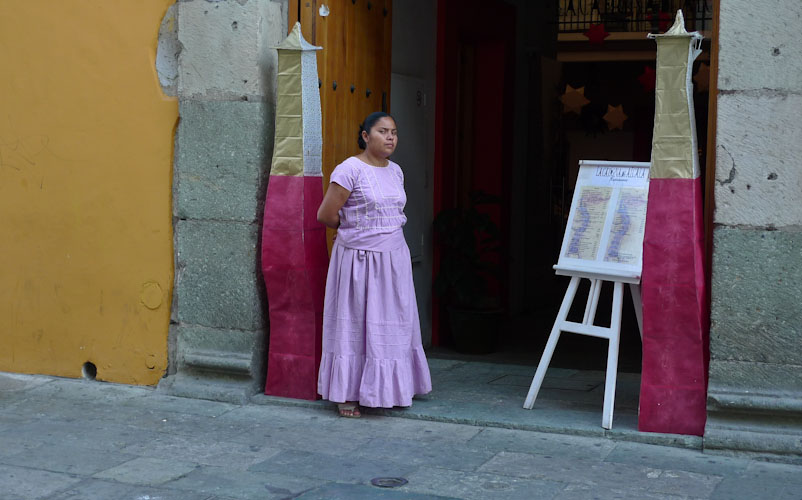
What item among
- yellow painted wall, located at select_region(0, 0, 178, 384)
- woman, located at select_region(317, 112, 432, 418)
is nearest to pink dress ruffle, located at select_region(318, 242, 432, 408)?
woman, located at select_region(317, 112, 432, 418)

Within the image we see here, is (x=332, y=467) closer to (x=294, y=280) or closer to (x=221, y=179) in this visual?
(x=294, y=280)

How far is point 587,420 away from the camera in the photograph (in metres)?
5.37

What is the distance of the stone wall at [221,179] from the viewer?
5895 mm

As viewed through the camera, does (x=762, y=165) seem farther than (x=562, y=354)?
No

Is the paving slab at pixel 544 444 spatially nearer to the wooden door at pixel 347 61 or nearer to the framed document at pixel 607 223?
the framed document at pixel 607 223

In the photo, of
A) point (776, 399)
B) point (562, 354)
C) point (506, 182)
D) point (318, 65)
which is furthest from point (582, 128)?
point (776, 399)

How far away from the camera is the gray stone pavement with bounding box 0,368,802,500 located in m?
4.39

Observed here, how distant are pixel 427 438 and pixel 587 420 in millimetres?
842

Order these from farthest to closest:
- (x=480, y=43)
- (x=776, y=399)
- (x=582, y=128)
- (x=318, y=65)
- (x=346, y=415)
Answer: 1. (x=582, y=128)
2. (x=480, y=43)
3. (x=318, y=65)
4. (x=346, y=415)
5. (x=776, y=399)

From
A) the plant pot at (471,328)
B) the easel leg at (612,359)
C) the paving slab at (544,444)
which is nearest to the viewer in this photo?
the paving slab at (544,444)

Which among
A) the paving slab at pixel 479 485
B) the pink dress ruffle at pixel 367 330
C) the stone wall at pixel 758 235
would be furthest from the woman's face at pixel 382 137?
the paving slab at pixel 479 485

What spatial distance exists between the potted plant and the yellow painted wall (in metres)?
2.37

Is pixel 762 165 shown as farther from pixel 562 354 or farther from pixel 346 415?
pixel 562 354

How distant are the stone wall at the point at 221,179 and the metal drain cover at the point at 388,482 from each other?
160 centimetres
